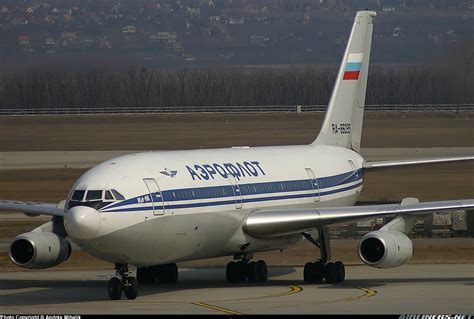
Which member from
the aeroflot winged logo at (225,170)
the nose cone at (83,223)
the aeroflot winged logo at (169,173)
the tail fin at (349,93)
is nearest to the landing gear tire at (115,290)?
the nose cone at (83,223)

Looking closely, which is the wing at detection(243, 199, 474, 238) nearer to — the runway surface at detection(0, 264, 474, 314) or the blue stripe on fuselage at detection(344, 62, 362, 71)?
the runway surface at detection(0, 264, 474, 314)

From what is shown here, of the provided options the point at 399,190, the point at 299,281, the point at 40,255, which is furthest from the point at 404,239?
the point at 399,190

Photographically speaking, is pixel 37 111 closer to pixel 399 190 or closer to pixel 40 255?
pixel 399 190

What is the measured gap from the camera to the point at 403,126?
5162 inches

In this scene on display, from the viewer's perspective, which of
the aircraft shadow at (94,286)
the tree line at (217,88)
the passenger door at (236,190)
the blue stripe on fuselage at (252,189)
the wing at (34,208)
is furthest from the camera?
the tree line at (217,88)

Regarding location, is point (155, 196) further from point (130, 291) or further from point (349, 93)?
point (349, 93)

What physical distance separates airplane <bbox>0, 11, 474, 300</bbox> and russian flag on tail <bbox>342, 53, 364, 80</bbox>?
9.40 ft

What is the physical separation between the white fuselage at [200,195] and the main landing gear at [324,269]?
1.09 meters

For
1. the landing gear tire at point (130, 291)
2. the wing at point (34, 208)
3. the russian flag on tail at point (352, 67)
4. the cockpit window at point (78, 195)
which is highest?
the russian flag on tail at point (352, 67)

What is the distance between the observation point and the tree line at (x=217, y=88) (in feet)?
397

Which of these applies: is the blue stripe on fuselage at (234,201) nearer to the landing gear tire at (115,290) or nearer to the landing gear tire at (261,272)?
the landing gear tire at (115,290)

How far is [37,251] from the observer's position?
113 feet

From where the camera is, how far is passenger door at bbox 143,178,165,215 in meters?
32.5

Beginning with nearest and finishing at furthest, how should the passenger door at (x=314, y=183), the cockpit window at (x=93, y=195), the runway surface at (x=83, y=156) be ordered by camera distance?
the cockpit window at (x=93, y=195) < the passenger door at (x=314, y=183) < the runway surface at (x=83, y=156)
